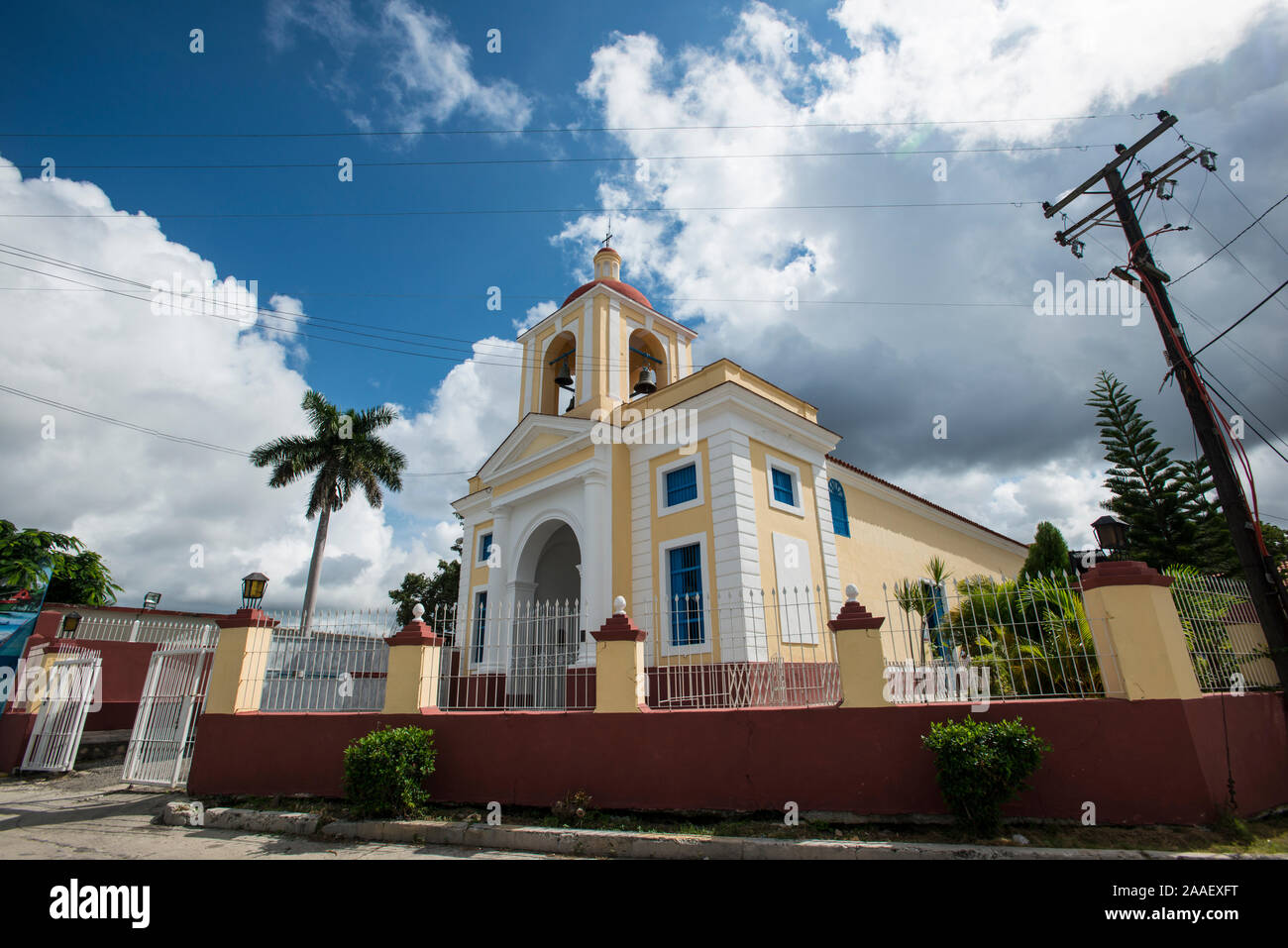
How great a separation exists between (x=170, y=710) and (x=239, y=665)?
190cm

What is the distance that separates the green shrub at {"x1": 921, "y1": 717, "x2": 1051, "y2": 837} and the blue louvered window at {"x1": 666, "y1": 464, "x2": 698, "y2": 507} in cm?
726

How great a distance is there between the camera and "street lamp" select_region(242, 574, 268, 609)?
9.16 m

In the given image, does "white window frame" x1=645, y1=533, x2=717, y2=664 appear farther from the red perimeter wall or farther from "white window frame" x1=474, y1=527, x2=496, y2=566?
"white window frame" x1=474, y1=527, x2=496, y2=566

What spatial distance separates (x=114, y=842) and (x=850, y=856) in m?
7.48

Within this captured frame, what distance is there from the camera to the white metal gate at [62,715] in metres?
11.1

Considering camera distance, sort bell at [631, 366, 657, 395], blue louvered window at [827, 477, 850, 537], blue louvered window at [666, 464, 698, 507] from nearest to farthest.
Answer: blue louvered window at [666, 464, 698, 507]
blue louvered window at [827, 477, 850, 537]
bell at [631, 366, 657, 395]

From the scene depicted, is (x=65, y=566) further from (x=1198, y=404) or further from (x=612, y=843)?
(x=1198, y=404)

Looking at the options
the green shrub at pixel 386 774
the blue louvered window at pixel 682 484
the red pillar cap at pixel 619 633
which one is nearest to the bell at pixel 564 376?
the blue louvered window at pixel 682 484

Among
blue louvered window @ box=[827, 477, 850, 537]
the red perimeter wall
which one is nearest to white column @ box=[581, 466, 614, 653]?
the red perimeter wall

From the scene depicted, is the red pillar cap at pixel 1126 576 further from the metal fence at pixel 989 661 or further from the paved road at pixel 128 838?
the paved road at pixel 128 838

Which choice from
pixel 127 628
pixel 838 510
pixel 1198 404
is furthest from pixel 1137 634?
pixel 127 628

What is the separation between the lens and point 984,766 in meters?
5.08
